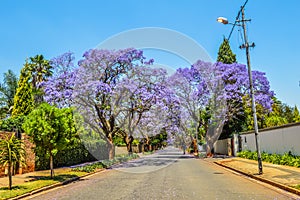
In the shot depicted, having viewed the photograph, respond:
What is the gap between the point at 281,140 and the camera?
77.0 ft

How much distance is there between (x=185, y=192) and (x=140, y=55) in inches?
732

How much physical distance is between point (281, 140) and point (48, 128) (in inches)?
672

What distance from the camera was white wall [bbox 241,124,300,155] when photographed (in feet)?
68.5

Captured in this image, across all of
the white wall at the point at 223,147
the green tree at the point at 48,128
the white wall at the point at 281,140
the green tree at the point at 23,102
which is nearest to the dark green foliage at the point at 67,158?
the green tree at the point at 48,128

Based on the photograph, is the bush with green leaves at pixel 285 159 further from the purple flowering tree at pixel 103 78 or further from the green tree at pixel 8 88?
the green tree at pixel 8 88

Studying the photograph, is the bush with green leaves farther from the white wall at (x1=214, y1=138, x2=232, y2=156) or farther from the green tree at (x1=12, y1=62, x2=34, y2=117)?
the green tree at (x1=12, y1=62, x2=34, y2=117)

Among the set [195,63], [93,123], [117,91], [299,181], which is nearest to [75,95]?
[117,91]

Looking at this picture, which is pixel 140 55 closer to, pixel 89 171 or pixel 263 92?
pixel 89 171

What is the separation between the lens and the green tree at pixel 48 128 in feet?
49.2

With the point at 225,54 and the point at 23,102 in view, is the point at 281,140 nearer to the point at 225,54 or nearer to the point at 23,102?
the point at 225,54

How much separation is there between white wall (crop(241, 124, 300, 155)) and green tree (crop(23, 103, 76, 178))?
14674mm

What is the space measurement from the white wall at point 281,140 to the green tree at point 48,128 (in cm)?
1467

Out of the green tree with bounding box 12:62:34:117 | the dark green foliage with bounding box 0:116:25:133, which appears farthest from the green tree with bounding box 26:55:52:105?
the dark green foliage with bounding box 0:116:25:133

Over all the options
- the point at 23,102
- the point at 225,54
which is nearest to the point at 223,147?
the point at 225,54
